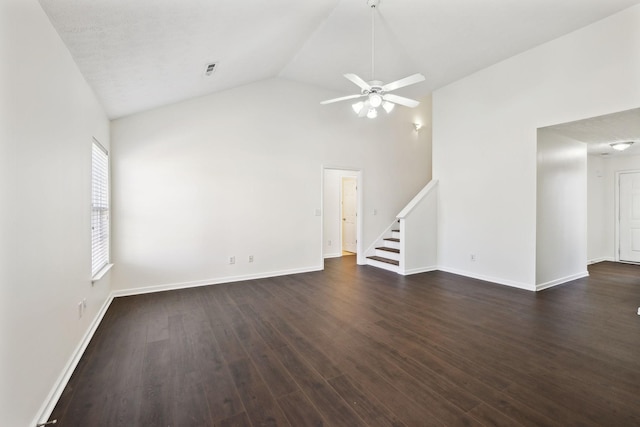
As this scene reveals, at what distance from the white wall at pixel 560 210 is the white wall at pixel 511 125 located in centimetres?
23

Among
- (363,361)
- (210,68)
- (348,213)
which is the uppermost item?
(210,68)

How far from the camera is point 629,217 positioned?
6.30m

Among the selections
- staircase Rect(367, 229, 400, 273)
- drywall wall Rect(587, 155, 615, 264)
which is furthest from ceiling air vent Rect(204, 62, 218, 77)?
drywall wall Rect(587, 155, 615, 264)

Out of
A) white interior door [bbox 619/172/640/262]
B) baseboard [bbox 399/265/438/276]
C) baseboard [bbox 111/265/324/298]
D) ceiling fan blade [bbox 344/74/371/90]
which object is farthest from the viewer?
white interior door [bbox 619/172/640/262]

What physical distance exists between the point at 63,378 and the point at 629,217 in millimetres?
9860

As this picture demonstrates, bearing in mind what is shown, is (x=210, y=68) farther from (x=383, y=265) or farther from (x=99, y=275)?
(x=383, y=265)

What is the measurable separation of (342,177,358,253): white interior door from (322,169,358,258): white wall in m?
0.55

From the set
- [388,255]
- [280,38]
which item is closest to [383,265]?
[388,255]

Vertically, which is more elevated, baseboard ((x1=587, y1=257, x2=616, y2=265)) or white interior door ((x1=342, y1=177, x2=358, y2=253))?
white interior door ((x1=342, y1=177, x2=358, y2=253))

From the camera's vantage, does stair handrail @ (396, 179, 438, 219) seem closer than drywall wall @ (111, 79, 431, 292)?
No

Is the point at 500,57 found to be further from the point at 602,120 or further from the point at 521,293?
the point at 521,293

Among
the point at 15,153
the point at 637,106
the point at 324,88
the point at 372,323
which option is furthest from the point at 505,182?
the point at 15,153

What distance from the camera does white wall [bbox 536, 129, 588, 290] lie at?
425 centimetres

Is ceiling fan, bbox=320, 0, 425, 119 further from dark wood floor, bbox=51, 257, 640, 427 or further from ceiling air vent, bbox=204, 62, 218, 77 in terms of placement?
dark wood floor, bbox=51, 257, 640, 427
